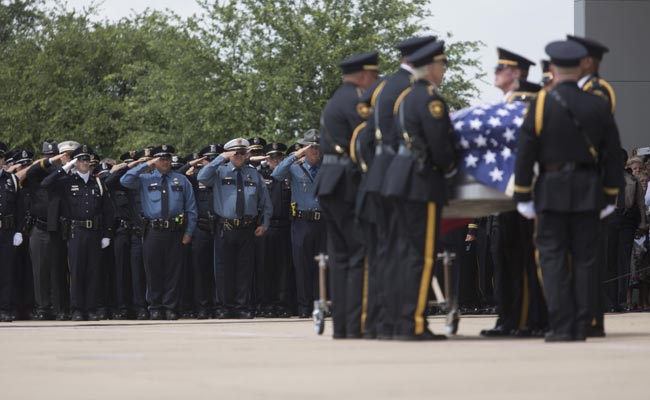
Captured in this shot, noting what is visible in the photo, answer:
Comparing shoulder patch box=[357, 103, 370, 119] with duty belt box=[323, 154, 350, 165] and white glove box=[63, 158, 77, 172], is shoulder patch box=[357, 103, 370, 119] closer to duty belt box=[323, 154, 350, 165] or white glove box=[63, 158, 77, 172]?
duty belt box=[323, 154, 350, 165]

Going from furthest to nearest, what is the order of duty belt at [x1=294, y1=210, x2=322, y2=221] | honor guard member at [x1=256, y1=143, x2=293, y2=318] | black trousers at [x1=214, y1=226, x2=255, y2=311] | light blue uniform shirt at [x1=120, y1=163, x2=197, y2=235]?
honor guard member at [x1=256, y1=143, x2=293, y2=318] → black trousers at [x1=214, y1=226, x2=255, y2=311] → duty belt at [x1=294, y1=210, x2=322, y2=221] → light blue uniform shirt at [x1=120, y1=163, x2=197, y2=235]

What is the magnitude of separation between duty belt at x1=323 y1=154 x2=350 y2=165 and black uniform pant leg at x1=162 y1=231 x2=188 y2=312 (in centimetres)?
777

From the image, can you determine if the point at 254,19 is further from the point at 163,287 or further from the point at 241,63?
the point at 163,287

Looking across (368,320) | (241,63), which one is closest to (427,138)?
(368,320)

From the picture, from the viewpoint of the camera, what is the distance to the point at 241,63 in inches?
2060

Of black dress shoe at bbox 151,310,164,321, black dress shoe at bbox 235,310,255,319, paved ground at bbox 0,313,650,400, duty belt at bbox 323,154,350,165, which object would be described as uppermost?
duty belt at bbox 323,154,350,165

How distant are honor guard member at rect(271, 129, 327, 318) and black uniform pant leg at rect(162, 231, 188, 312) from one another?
1.38 metres

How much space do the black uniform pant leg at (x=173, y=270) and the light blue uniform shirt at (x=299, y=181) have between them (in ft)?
4.62

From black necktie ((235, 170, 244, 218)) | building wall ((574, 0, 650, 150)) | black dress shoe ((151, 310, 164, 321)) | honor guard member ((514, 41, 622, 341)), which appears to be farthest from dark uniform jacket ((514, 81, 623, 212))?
building wall ((574, 0, 650, 150))

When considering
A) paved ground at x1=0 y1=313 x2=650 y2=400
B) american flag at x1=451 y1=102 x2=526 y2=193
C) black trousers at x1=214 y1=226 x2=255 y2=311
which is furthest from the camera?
black trousers at x1=214 y1=226 x2=255 y2=311

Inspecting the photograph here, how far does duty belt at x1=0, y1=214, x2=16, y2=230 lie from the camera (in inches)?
805

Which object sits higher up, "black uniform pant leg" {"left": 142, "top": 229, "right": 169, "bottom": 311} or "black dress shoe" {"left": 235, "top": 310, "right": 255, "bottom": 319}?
"black uniform pant leg" {"left": 142, "top": 229, "right": 169, "bottom": 311}

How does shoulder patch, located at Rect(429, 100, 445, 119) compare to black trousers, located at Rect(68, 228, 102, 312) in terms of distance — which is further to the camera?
black trousers, located at Rect(68, 228, 102, 312)

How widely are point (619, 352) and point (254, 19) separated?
4132cm
